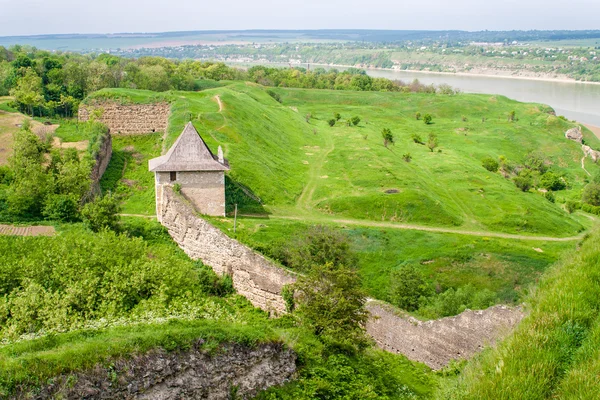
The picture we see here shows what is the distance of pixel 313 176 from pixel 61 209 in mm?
24508

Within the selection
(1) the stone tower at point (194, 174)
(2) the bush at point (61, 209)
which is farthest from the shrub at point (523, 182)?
(2) the bush at point (61, 209)

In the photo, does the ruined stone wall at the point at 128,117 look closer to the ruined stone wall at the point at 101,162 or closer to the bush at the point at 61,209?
the ruined stone wall at the point at 101,162

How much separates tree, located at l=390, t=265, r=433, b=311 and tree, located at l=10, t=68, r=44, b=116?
3583 centimetres

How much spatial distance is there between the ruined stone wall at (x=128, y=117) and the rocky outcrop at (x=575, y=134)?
6040 cm

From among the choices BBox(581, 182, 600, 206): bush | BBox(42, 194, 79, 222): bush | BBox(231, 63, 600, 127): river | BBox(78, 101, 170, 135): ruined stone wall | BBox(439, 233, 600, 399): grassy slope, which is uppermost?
BBox(439, 233, 600, 399): grassy slope

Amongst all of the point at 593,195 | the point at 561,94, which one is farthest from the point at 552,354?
the point at 561,94

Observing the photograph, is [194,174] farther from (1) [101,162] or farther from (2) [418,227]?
(2) [418,227]

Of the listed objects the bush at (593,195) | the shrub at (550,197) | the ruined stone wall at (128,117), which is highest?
the ruined stone wall at (128,117)

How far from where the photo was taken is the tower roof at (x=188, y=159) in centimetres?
2880

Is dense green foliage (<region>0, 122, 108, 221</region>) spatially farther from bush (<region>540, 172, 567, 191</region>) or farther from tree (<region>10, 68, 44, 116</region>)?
bush (<region>540, 172, 567, 191</region>)

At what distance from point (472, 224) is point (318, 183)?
11890 millimetres

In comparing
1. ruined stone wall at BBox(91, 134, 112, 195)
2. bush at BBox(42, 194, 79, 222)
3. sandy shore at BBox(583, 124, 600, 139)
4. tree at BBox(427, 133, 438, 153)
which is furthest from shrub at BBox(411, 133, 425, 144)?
bush at BBox(42, 194, 79, 222)

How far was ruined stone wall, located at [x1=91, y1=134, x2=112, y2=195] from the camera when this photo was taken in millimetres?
33875

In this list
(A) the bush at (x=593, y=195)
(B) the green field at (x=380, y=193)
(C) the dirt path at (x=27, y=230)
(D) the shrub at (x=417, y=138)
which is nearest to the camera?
(C) the dirt path at (x=27, y=230)
